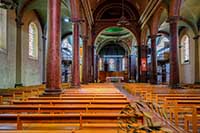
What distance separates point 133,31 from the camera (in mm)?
26188

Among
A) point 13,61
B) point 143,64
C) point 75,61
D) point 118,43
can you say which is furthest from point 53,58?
point 118,43

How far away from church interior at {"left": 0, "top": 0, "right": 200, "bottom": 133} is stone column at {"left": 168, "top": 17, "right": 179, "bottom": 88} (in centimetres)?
5

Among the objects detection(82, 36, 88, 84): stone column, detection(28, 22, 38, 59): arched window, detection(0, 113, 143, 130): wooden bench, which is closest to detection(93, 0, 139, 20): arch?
detection(82, 36, 88, 84): stone column

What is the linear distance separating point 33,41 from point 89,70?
6180mm

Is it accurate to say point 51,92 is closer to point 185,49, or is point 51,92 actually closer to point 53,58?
point 53,58

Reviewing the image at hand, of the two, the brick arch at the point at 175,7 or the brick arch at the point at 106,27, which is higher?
the brick arch at the point at 106,27

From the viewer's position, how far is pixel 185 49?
88.2 ft

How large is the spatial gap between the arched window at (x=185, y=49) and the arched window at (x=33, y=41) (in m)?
15.4

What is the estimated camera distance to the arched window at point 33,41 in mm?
20109

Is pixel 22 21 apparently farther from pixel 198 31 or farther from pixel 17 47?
pixel 198 31

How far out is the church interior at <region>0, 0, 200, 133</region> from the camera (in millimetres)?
3906

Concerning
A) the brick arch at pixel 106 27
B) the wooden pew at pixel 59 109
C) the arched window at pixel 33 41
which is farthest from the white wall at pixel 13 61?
the wooden pew at pixel 59 109

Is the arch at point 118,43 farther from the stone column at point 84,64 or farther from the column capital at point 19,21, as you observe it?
the column capital at point 19,21

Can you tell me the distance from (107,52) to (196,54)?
63.4 ft
